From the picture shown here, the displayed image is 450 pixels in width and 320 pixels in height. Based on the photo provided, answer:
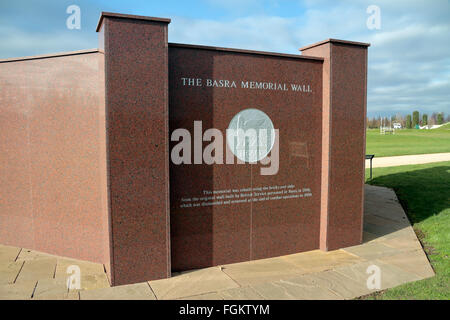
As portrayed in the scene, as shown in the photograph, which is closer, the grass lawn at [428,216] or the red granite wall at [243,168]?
the grass lawn at [428,216]

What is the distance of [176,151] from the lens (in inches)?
204

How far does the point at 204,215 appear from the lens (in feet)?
17.9

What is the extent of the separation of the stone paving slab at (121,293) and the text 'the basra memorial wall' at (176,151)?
0.60 feet

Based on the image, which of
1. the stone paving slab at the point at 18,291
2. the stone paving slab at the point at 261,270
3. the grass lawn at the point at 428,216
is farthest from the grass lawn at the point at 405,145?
the stone paving slab at the point at 18,291

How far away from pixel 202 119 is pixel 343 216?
297cm

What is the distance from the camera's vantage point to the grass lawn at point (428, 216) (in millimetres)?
4582

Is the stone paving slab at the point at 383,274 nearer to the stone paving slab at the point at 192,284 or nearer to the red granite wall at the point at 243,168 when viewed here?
the red granite wall at the point at 243,168

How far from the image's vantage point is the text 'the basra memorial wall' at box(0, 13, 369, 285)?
4.77 m

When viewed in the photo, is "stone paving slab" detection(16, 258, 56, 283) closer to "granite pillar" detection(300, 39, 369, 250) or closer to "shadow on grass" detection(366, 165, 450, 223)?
"granite pillar" detection(300, 39, 369, 250)

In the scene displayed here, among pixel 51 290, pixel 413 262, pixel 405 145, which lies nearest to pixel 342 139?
pixel 413 262

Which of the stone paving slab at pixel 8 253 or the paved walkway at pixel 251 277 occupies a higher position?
the stone paving slab at pixel 8 253
